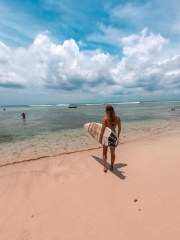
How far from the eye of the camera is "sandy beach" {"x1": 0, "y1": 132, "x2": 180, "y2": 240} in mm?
2861

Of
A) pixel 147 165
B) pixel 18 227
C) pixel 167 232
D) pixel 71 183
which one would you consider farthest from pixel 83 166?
pixel 167 232

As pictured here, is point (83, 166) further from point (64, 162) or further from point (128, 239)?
point (128, 239)

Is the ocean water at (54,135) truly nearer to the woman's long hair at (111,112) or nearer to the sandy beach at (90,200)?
the sandy beach at (90,200)

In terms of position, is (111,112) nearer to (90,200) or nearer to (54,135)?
(90,200)

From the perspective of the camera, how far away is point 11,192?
4.21 metres

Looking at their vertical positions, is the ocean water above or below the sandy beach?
below

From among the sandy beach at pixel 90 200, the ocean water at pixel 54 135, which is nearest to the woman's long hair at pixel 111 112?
the sandy beach at pixel 90 200

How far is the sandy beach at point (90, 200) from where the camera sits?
2.86 metres

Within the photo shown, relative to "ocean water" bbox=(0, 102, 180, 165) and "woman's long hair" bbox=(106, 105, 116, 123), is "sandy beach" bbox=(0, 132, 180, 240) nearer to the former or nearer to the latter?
"woman's long hair" bbox=(106, 105, 116, 123)

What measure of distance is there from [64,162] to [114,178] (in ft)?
7.88

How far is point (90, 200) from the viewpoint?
147 inches

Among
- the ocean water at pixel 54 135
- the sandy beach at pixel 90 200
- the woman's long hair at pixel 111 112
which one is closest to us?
the sandy beach at pixel 90 200

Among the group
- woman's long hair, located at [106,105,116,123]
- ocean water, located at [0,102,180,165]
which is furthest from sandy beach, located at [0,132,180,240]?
ocean water, located at [0,102,180,165]

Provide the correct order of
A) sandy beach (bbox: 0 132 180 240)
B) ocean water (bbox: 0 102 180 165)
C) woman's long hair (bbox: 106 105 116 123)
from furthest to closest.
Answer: ocean water (bbox: 0 102 180 165)
woman's long hair (bbox: 106 105 116 123)
sandy beach (bbox: 0 132 180 240)
